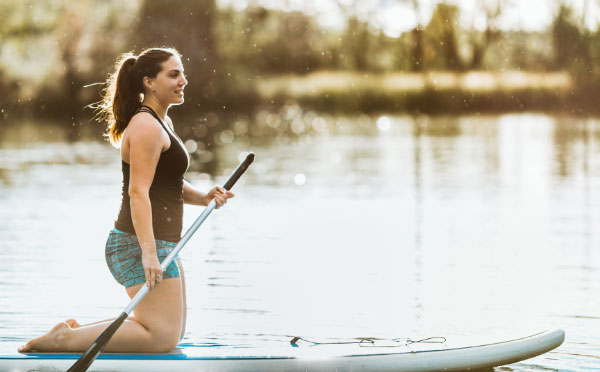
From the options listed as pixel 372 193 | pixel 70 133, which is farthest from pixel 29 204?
pixel 70 133

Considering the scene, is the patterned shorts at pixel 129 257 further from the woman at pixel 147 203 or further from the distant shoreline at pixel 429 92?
the distant shoreline at pixel 429 92

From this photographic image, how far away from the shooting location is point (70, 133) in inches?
1320

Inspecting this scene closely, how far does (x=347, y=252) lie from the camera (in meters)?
10.1

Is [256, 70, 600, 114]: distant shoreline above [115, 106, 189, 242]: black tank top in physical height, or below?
above

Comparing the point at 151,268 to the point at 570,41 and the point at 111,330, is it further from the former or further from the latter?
the point at 570,41

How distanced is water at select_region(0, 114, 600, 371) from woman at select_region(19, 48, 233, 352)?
4.15 feet

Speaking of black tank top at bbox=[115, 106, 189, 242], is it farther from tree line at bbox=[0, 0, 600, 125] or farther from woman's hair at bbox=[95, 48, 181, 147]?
tree line at bbox=[0, 0, 600, 125]

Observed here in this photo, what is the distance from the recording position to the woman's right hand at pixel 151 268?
181 inches

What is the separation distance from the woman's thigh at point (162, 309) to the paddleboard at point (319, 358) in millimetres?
133

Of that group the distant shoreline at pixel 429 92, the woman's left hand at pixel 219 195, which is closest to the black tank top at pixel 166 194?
the woman's left hand at pixel 219 195

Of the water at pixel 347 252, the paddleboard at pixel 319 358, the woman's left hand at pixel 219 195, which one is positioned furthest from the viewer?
the water at pixel 347 252

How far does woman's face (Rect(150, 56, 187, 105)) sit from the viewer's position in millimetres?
4730

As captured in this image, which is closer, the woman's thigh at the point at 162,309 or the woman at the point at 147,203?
the woman at the point at 147,203

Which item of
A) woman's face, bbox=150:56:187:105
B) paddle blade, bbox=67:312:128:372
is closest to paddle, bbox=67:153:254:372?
paddle blade, bbox=67:312:128:372
